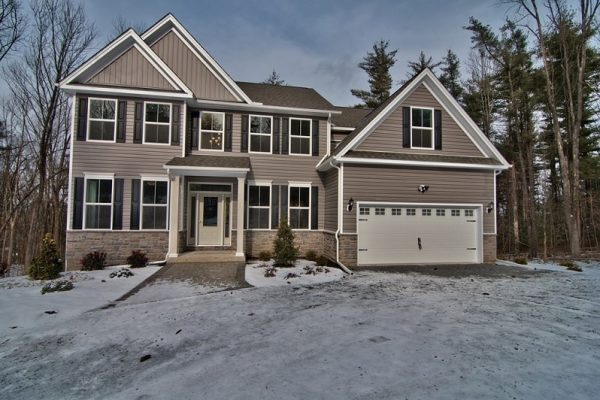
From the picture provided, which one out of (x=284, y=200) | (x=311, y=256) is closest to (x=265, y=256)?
(x=311, y=256)

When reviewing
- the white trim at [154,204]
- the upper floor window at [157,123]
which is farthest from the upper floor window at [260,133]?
the white trim at [154,204]

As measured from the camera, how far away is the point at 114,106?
1047 cm

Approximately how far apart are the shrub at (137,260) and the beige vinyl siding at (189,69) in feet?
19.1

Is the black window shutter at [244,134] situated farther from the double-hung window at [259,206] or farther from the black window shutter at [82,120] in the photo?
the black window shutter at [82,120]

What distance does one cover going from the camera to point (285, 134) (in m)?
12.0

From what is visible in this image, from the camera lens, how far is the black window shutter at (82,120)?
1022 centimetres

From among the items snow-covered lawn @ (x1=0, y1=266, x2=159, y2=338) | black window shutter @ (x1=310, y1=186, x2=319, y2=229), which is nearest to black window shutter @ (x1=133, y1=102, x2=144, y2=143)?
snow-covered lawn @ (x1=0, y1=266, x2=159, y2=338)

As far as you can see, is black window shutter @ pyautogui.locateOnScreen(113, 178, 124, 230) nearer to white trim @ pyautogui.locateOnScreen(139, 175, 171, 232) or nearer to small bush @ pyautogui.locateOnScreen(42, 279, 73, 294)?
white trim @ pyautogui.locateOnScreen(139, 175, 171, 232)

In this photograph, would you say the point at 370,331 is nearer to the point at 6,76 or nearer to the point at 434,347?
the point at 434,347

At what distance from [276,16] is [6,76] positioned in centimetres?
1361

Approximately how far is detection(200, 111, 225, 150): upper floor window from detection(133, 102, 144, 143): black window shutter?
197 cm

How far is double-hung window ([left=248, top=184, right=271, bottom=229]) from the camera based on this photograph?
11570 mm

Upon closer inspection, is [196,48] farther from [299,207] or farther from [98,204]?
[299,207]

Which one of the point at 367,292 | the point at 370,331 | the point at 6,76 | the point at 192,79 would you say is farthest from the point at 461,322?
the point at 6,76
